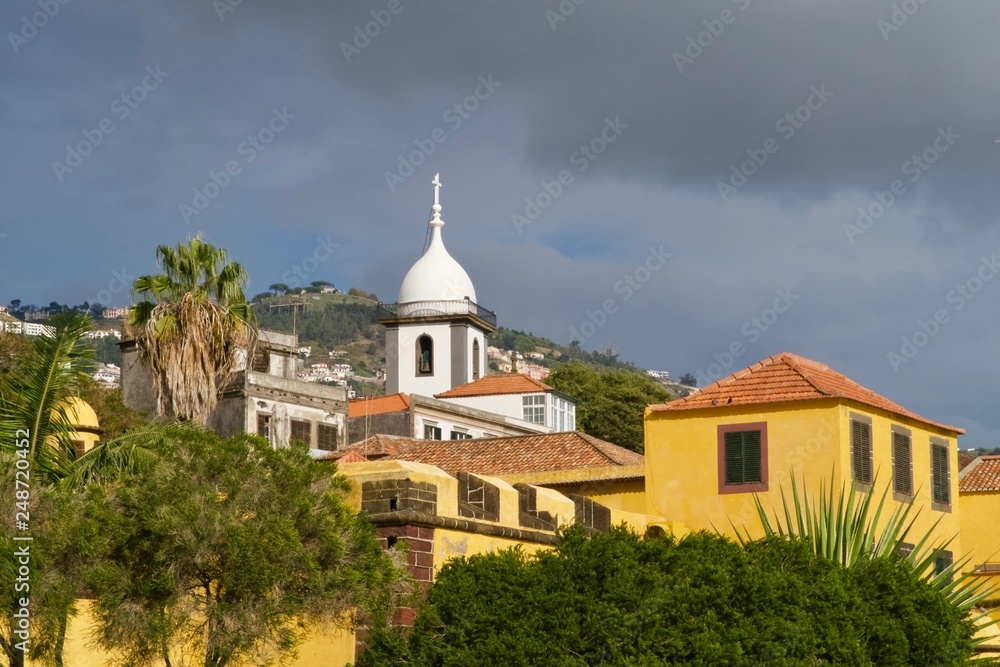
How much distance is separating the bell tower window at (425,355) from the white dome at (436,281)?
2.07m

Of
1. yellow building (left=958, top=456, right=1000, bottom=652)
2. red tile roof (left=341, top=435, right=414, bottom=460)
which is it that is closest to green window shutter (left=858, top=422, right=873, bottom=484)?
yellow building (left=958, top=456, right=1000, bottom=652)

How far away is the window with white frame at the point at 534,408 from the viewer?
63531 millimetres

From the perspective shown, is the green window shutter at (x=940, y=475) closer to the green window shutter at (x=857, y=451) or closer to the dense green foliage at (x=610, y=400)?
the green window shutter at (x=857, y=451)

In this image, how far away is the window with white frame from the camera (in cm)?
6353

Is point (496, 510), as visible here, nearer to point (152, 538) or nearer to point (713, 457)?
point (152, 538)

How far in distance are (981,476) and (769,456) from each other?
31.6ft

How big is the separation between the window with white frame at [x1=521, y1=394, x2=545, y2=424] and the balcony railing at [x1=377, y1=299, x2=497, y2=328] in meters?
10.1

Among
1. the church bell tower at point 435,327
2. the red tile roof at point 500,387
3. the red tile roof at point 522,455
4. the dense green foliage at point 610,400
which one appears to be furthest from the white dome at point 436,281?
the red tile roof at point 522,455

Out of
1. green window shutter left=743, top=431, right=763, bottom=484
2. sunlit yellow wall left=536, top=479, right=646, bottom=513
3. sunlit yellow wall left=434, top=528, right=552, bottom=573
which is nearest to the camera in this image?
sunlit yellow wall left=434, top=528, right=552, bottom=573

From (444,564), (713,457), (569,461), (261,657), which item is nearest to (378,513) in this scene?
(444,564)

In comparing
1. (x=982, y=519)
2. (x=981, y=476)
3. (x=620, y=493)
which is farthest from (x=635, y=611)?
(x=981, y=476)

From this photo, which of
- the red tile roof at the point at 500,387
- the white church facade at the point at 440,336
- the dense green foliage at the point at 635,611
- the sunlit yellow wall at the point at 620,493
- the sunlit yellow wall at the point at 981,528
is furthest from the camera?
the white church facade at the point at 440,336

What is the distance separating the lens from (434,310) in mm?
74188

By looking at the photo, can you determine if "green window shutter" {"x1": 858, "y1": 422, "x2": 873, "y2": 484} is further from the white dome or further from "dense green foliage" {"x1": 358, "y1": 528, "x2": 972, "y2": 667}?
the white dome
